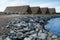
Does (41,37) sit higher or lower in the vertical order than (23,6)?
higher

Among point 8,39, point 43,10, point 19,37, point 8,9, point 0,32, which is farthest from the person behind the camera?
point 43,10

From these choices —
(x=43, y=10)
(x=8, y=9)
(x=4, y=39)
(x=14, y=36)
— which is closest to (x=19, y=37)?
(x=14, y=36)

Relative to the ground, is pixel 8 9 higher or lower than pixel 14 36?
lower

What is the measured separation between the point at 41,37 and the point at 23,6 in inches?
1213

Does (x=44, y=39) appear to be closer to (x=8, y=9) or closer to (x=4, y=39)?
(x=4, y=39)

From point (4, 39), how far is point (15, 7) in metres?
32.9

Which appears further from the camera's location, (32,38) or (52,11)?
(52,11)

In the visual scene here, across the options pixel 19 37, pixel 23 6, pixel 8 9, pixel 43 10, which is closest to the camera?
pixel 19 37

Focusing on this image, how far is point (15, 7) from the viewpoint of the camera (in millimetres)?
40219

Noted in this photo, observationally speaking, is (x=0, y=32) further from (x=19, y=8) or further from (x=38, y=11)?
(x=38, y=11)

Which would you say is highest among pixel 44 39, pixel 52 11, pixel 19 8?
pixel 44 39

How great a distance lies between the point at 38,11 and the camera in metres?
42.4

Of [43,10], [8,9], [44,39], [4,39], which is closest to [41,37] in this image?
[44,39]

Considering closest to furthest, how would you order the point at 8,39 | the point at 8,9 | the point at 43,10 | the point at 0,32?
the point at 8,39, the point at 0,32, the point at 8,9, the point at 43,10
